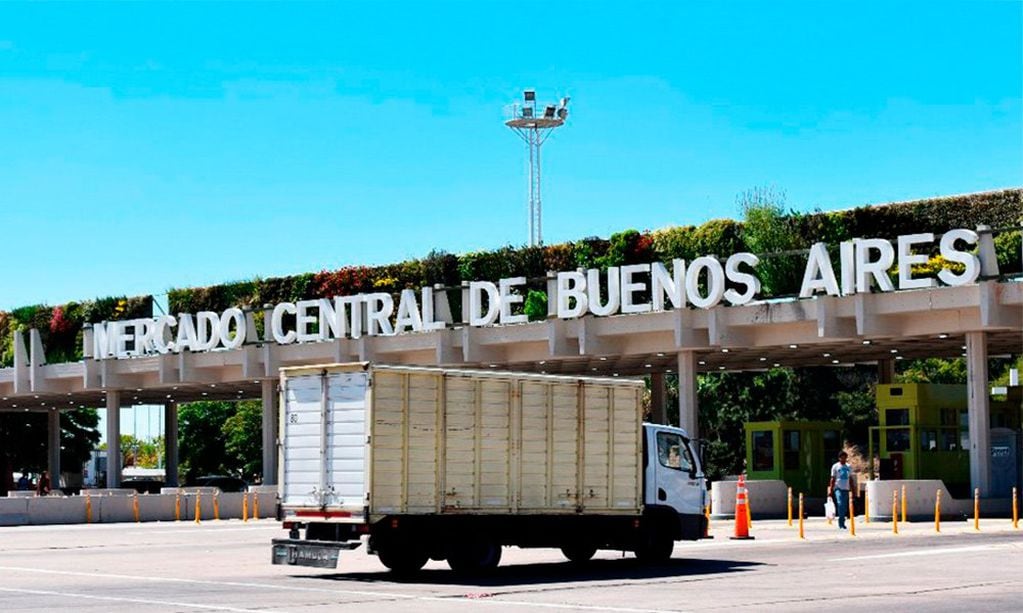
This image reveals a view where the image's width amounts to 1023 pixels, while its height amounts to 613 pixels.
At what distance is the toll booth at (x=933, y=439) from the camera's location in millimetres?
45750

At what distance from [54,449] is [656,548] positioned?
6559 cm

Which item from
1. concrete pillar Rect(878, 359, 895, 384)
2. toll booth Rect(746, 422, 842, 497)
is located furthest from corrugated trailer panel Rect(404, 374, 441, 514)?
concrete pillar Rect(878, 359, 895, 384)

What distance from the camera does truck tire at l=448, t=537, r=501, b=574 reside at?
25578 millimetres

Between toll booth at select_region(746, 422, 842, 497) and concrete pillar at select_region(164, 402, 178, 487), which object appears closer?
toll booth at select_region(746, 422, 842, 497)

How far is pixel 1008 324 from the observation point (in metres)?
42.7

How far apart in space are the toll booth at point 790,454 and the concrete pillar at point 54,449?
1851 inches

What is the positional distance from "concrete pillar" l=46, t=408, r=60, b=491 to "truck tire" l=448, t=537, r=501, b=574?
209 feet

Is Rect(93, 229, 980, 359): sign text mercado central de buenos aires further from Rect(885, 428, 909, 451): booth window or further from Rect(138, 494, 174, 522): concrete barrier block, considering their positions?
Rect(138, 494, 174, 522): concrete barrier block

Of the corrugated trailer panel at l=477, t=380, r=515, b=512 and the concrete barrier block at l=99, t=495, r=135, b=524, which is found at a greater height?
the corrugated trailer panel at l=477, t=380, r=515, b=512

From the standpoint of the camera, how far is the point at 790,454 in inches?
1973

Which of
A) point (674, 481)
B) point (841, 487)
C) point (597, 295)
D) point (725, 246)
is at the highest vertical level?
point (725, 246)

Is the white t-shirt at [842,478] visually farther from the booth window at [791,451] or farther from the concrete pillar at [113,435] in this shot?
the concrete pillar at [113,435]

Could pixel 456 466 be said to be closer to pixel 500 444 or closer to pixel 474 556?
pixel 500 444

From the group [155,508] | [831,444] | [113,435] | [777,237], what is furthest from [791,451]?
[113,435]
